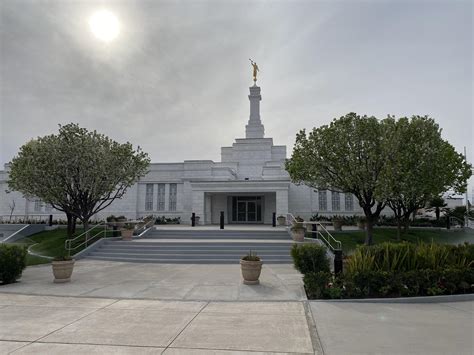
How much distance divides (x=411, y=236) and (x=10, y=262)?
2338 cm

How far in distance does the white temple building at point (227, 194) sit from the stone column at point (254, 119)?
5.74ft

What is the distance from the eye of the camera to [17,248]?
11.8m

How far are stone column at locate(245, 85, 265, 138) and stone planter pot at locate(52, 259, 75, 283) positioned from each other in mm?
31472

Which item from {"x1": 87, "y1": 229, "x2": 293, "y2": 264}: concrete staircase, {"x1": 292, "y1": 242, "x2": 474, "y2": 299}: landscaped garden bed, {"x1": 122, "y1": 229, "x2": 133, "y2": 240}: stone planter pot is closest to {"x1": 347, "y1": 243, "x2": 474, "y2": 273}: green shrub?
{"x1": 292, "y1": 242, "x2": 474, "y2": 299}: landscaped garden bed

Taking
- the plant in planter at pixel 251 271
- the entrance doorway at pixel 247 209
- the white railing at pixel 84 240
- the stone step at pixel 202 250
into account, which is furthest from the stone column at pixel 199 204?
the plant in planter at pixel 251 271

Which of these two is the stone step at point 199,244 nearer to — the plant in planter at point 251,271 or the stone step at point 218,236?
the stone step at point 218,236

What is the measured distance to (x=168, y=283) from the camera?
448 inches

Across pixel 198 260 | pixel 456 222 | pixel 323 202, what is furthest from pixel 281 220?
pixel 456 222

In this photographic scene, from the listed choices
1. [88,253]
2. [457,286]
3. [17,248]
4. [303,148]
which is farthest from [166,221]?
[457,286]

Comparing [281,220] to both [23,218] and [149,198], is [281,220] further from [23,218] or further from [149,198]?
[23,218]

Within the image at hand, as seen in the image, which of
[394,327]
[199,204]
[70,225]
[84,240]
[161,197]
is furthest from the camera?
[161,197]

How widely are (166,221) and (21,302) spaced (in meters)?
24.0

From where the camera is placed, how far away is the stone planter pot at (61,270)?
11.5 meters

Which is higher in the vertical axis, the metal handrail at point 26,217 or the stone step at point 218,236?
the metal handrail at point 26,217
